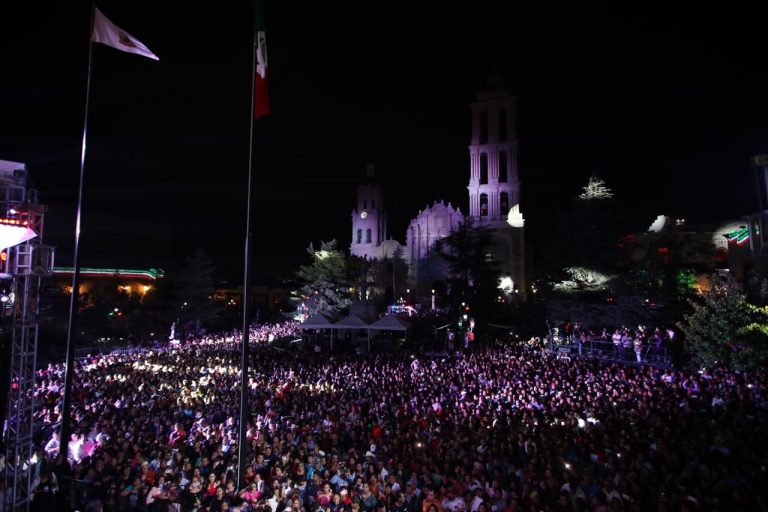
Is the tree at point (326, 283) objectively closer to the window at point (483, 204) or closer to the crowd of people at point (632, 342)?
the window at point (483, 204)

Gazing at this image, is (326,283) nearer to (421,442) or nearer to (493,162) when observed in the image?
(493,162)

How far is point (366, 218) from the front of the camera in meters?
66.6

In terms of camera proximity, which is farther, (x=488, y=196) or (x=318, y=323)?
(x=488, y=196)

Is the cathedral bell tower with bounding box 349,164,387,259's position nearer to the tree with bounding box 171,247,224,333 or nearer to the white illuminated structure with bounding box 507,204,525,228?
the white illuminated structure with bounding box 507,204,525,228

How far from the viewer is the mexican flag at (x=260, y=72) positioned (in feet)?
31.8

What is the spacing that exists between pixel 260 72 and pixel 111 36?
342cm

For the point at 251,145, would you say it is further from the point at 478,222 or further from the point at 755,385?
the point at 478,222

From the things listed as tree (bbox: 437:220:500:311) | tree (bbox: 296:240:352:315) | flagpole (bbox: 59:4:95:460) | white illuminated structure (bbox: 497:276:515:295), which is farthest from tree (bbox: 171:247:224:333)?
flagpole (bbox: 59:4:95:460)

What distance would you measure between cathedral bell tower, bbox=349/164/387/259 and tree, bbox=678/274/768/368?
48923 millimetres

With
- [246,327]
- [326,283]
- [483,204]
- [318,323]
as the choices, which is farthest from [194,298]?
[246,327]

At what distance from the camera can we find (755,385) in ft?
45.7

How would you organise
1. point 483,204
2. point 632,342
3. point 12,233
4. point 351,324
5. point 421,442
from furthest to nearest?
point 483,204 < point 351,324 < point 632,342 < point 421,442 < point 12,233

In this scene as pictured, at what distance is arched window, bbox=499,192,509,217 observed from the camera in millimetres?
56375

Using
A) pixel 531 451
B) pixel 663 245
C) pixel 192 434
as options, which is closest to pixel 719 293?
pixel 663 245
